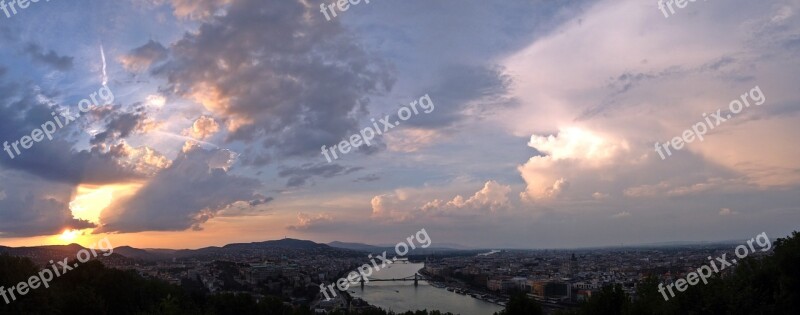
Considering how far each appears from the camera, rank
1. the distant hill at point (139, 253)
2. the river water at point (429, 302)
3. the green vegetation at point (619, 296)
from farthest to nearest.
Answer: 1. the distant hill at point (139, 253)
2. the river water at point (429, 302)
3. the green vegetation at point (619, 296)

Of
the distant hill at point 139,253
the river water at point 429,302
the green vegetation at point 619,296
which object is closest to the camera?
the green vegetation at point 619,296

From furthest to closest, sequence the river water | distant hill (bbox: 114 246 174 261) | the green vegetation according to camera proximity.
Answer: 1. distant hill (bbox: 114 246 174 261)
2. the river water
3. the green vegetation

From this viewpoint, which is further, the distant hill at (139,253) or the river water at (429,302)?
the distant hill at (139,253)

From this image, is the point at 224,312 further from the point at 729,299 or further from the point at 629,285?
the point at 629,285

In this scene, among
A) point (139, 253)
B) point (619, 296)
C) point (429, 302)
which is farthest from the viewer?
point (139, 253)

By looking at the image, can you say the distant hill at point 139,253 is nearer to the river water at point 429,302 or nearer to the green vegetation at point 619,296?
the river water at point 429,302

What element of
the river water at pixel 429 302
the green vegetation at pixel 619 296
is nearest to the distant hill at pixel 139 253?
the river water at pixel 429 302

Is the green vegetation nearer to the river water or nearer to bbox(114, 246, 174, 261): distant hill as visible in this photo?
the river water

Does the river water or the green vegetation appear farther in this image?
the river water

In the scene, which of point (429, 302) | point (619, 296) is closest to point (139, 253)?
point (429, 302)

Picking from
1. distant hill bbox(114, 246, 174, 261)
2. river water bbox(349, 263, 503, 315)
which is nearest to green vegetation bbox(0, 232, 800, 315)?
river water bbox(349, 263, 503, 315)

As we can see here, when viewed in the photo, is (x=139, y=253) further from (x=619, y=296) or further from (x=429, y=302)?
(x=619, y=296)

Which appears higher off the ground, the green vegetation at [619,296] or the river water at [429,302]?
the green vegetation at [619,296]
